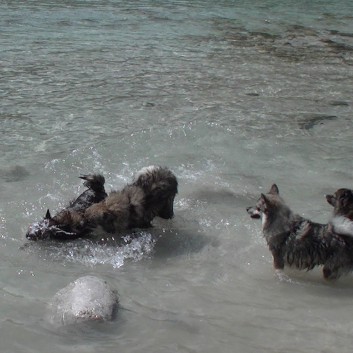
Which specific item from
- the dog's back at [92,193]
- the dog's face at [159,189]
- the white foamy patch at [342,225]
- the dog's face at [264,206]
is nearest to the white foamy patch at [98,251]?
the dog's face at [159,189]

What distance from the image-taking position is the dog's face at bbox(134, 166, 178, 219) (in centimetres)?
719

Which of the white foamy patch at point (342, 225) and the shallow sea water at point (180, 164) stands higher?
the white foamy patch at point (342, 225)

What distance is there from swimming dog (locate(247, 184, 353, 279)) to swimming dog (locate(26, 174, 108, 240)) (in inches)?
70.9

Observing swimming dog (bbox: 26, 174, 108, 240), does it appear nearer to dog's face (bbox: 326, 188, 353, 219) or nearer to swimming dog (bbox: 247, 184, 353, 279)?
swimming dog (bbox: 247, 184, 353, 279)

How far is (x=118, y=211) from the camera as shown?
274 inches

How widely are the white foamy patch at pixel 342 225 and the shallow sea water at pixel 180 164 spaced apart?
47cm

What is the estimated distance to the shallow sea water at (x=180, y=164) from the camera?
5.38 m

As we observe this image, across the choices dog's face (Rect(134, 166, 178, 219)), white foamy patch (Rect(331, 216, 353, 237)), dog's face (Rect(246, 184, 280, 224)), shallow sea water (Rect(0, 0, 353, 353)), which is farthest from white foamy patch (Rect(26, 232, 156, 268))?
white foamy patch (Rect(331, 216, 353, 237))

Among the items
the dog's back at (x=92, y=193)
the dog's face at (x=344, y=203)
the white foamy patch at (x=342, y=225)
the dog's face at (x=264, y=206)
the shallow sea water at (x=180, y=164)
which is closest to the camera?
the shallow sea water at (x=180, y=164)

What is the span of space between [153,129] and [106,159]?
1338 millimetres

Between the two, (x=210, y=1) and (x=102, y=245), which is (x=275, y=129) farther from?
(x=210, y=1)

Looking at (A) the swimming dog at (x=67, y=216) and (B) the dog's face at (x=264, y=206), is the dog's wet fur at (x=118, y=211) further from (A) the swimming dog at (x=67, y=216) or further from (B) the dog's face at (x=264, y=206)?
(B) the dog's face at (x=264, y=206)

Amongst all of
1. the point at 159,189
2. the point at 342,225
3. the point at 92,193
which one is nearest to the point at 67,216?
the point at 92,193

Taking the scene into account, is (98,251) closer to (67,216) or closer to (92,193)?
(67,216)
